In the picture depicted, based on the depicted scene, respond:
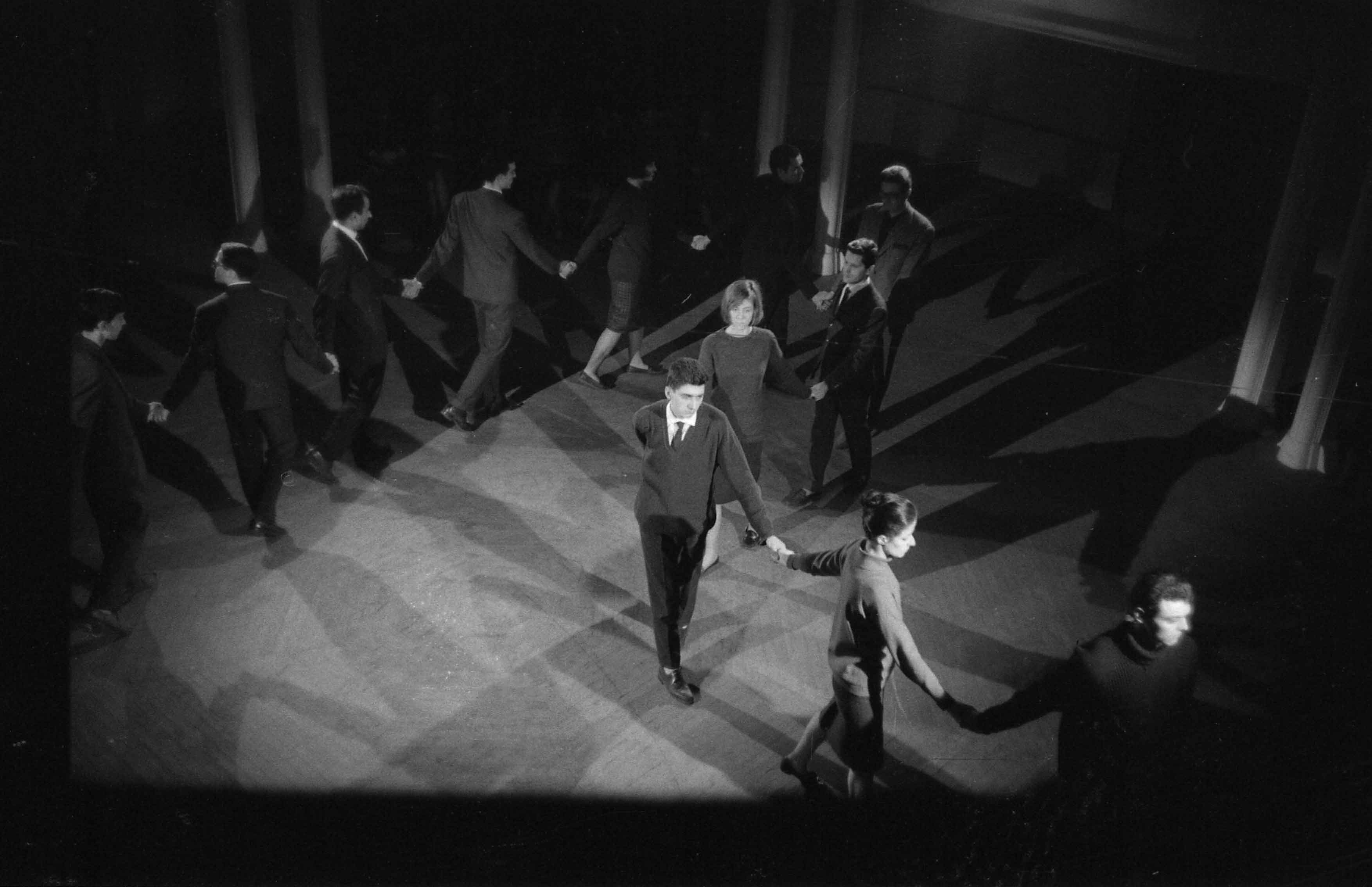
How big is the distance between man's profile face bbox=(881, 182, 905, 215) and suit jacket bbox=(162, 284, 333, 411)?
14.3 feet

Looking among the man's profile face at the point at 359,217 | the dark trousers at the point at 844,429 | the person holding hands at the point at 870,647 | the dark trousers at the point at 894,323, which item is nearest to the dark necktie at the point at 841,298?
the dark trousers at the point at 844,429

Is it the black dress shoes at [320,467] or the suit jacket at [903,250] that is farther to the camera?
the suit jacket at [903,250]

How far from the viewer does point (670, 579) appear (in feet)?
17.1

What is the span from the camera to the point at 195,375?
6.30 m

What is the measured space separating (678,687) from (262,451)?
3.13 metres

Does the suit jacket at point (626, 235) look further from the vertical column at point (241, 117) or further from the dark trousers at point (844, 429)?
the vertical column at point (241, 117)

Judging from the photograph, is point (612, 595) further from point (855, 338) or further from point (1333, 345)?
point (1333, 345)

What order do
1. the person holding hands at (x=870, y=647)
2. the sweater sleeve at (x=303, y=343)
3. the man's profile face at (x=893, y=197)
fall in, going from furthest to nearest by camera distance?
the man's profile face at (x=893, y=197), the sweater sleeve at (x=303, y=343), the person holding hands at (x=870, y=647)

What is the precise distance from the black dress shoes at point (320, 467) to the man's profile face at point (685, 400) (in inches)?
129

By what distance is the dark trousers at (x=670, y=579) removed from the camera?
5.21 m

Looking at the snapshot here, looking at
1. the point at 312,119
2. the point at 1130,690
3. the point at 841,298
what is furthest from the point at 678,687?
the point at 312,119

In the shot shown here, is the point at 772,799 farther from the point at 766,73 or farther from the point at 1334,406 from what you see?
the point at 766,73

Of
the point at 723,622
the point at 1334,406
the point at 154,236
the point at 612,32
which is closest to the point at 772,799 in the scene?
the point at 723,622

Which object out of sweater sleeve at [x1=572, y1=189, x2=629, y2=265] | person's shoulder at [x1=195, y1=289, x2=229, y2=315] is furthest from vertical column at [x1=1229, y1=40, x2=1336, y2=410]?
person's shoulder at [x1=195, y1=289, x2=229, y2=315]
